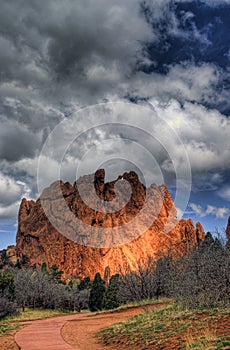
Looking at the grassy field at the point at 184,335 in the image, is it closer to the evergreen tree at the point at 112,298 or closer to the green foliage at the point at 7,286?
the green foliage at the point at 7,286

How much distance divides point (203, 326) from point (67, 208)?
97.5 m

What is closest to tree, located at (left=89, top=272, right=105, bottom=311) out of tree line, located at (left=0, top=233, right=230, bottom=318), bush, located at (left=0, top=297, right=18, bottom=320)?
tree line, located at (left=0, top=233, right=230, bottom=318)

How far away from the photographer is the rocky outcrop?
95.9 m

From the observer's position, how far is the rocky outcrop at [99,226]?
315ft

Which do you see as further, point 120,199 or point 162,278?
point 120,199

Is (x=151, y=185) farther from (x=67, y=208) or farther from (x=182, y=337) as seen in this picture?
(x=182, y=337)

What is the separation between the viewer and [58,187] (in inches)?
4596

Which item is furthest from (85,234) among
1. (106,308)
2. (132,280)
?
(132,280)

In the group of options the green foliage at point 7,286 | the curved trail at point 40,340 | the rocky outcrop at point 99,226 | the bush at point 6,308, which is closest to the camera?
the curved trail at point 40,340

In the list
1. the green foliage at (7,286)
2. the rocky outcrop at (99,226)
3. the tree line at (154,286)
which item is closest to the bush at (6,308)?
the tree line at (154,286)

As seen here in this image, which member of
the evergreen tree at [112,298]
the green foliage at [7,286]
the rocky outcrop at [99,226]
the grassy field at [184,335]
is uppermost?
the rocky outcrop at [99,226]

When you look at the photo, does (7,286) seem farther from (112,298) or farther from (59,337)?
(59,337)

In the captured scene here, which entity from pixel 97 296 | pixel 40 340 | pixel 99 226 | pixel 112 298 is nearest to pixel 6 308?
pixel 112 298

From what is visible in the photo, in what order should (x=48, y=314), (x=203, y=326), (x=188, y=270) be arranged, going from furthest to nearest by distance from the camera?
(x=48, y=314)
(x=188, y=270)
(x=203, y=326)
